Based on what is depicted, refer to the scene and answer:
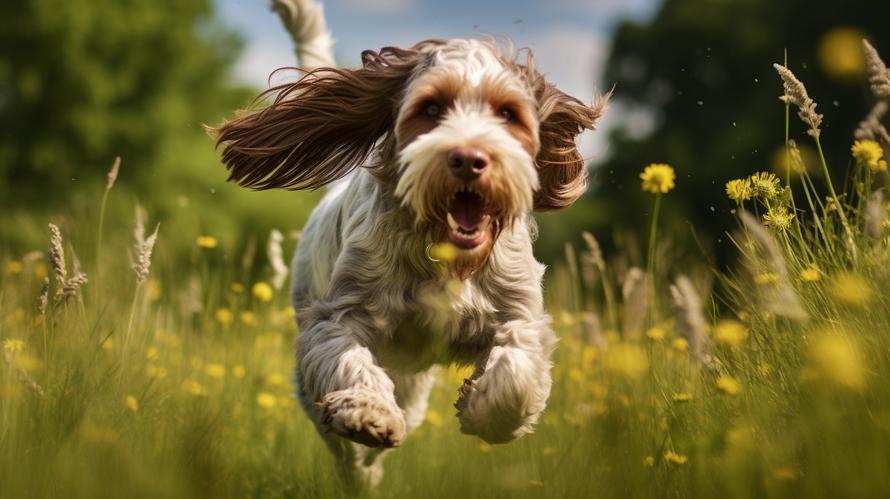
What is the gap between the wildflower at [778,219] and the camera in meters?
3.42

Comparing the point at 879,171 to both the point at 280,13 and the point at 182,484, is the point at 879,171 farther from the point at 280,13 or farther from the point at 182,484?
the point at 280,13

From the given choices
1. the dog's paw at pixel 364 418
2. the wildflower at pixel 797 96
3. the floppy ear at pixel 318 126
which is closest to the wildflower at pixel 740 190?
the wildflower at pixel 797 96

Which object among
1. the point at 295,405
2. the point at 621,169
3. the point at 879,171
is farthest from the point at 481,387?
the point at 621,169

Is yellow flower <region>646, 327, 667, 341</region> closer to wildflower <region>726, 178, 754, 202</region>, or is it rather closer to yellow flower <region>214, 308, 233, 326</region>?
wildflower <region>726, 178, 754, 202</region>

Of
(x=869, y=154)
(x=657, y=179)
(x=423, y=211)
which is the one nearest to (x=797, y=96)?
(x=869, y=154)

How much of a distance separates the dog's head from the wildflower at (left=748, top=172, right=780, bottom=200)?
0.73 metres

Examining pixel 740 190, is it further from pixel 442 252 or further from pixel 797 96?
pixel 442 252

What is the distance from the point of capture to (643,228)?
21.8 m

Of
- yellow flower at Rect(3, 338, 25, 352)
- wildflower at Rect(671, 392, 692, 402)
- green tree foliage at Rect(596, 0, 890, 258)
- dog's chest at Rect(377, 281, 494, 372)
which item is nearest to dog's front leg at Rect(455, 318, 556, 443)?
dog's chest at Rect(377, 281, 494, 372)

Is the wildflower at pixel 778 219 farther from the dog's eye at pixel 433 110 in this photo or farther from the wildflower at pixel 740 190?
the dog's eye at pixel 433 110

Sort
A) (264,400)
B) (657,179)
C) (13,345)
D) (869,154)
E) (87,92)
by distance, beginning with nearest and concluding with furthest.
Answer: (869,154), (13,345), (657,179), (264,400), (87,92)

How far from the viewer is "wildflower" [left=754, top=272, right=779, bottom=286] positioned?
326 centimetres

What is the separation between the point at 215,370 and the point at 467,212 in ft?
6.91

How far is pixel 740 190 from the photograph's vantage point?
360 centimetres
